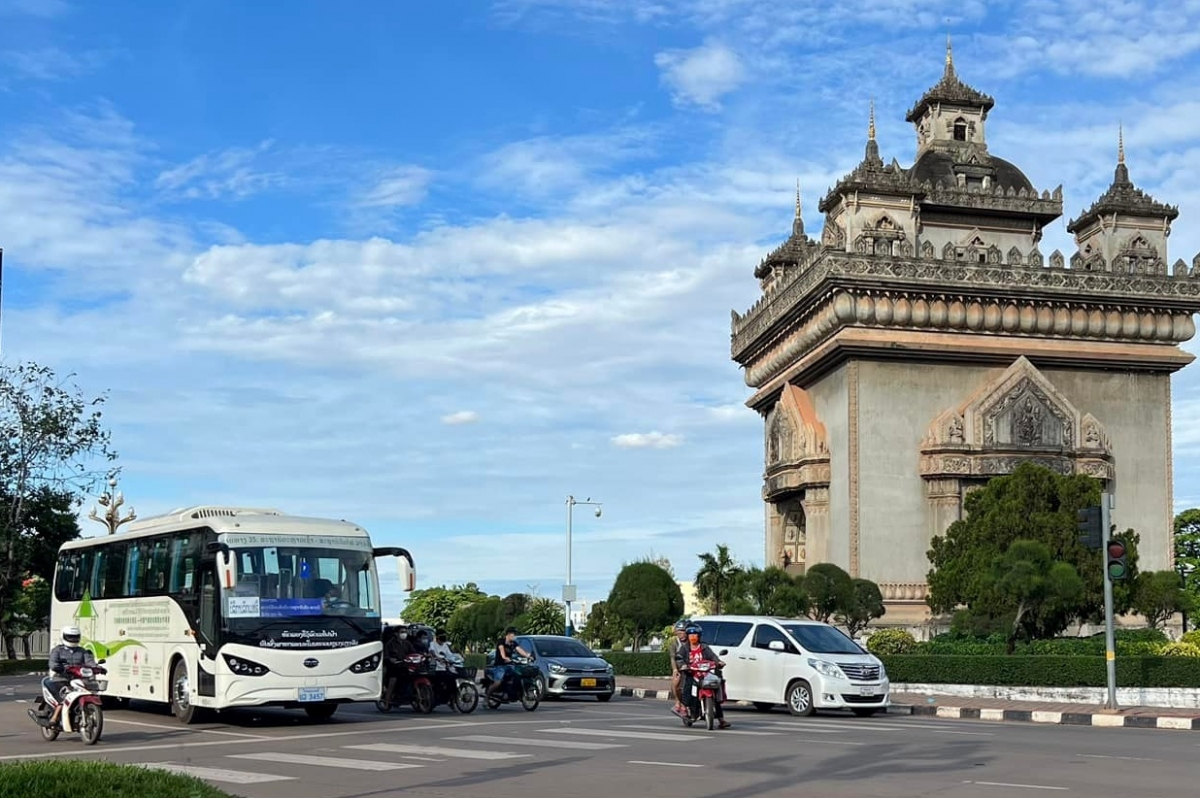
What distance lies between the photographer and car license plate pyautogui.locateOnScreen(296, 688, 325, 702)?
20.0 m

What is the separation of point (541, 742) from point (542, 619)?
217 ft

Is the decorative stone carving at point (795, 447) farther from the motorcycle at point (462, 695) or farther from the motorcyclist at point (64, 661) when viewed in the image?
the motorcyclist at point (64, 661)

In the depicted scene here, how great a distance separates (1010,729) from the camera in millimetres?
21156

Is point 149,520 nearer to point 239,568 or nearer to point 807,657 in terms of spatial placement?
point 239,568

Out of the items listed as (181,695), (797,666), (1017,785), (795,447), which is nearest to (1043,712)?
(797,666)

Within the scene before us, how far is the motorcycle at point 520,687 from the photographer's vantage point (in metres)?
24.1

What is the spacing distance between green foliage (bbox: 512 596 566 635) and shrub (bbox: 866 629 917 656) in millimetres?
41862

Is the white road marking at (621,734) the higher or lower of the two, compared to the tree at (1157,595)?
lower

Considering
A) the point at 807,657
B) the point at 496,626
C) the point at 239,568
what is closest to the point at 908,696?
the point at 807,657

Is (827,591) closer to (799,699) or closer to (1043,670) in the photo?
(1043,670)

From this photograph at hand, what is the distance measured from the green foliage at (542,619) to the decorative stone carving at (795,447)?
101ft

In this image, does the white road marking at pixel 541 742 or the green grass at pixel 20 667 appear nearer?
the white road marking at pixel 541 742

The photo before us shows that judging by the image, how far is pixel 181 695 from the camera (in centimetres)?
2125

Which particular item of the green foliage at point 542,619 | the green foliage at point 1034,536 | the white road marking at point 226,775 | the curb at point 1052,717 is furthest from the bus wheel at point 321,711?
the green foliage at point 542,619
